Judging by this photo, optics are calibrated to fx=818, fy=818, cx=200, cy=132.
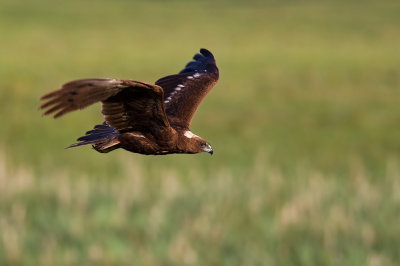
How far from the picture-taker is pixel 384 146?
42.9 meters

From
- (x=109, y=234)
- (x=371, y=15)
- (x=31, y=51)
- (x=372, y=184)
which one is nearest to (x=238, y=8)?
(x=371, y=15)

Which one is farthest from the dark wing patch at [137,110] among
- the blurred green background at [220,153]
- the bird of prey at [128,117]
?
the blurred green background at [220,153]

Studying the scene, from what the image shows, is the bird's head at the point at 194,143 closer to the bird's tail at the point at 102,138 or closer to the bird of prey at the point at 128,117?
the bird of prey at the point at 128,117

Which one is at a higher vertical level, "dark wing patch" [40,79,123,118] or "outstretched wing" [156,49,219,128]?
"outstretched wing" [156,49,219,128]

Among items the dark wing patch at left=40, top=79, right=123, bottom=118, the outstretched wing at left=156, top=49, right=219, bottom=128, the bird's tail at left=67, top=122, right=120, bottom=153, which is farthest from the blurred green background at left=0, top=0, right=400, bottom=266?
the dark wing patch at left=40, top=79, right=123, bottom=118

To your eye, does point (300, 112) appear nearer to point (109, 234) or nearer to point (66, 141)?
point (66, 141)

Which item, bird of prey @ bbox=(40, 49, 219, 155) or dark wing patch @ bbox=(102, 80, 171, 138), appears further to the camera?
dark wing patch @ bbox=(102, 80, 171, 138)

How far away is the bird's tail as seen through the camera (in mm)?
1404

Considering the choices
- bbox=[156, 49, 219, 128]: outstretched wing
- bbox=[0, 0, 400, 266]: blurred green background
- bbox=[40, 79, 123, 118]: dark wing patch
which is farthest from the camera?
bbox=[0, 0, 400, 266]: blurred green background

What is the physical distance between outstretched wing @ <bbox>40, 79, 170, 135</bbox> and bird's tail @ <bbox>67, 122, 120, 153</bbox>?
2cm

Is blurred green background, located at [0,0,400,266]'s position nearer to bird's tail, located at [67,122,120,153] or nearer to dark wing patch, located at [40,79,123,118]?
bird's tail, located at [67,122,120,153]

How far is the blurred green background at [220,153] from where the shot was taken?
26.2 m

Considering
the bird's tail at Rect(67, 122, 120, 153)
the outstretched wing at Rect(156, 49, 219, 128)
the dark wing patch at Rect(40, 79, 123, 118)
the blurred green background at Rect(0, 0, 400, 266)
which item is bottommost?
the bird's tail at Rect(67, 122, 120, 153)

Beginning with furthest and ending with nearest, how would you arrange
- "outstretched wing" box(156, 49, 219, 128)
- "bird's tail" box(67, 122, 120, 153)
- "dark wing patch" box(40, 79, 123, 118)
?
"outstretched wing" box(156, 49, 219, 128) → "bird's tail" box(67, 122, 120, 153) → "dark wing patch" box(40, 79, 123, 118)
